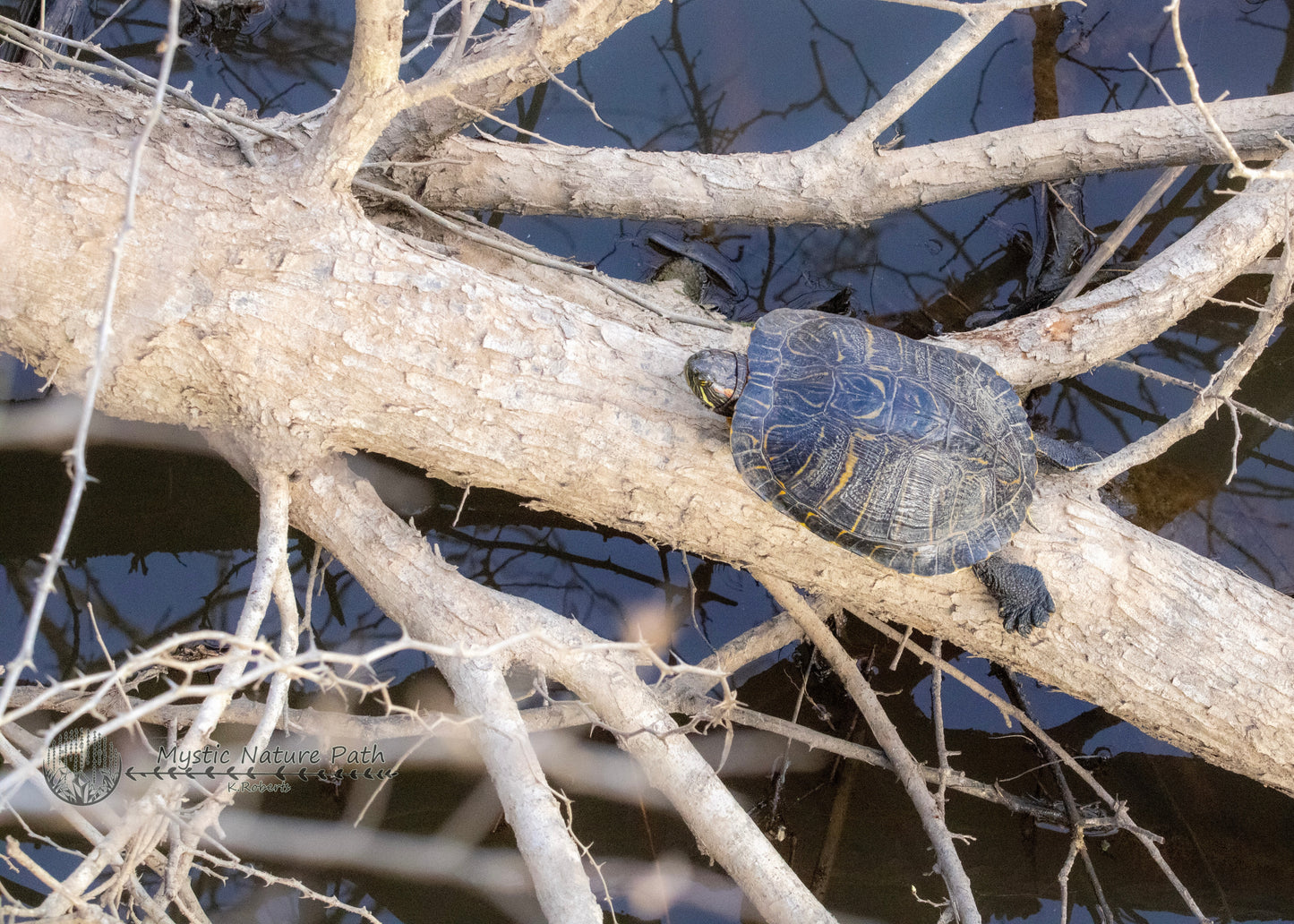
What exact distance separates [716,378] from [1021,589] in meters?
1.08

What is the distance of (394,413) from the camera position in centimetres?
212

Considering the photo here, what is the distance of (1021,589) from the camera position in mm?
2240

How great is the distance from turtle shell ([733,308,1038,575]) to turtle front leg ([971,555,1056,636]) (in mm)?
92

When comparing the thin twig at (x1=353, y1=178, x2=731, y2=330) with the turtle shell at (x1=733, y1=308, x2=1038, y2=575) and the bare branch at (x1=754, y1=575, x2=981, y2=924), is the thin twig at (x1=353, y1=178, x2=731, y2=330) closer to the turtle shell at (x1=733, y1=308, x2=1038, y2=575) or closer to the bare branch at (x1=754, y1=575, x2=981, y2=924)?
the turtle shell at (x1=733, y1=308, x2=1038, y2=575)

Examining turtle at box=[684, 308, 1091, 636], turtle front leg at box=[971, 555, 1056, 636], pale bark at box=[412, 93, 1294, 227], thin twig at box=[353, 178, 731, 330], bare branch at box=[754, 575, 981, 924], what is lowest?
bare branch at box=[754, 575, 981, 924]

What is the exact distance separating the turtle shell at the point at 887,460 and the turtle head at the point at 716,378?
0.04 m

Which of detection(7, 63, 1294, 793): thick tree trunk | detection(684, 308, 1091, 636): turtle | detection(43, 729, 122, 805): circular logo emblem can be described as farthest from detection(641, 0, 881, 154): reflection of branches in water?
detection(43, 729, 122, 805): circular logo emblem

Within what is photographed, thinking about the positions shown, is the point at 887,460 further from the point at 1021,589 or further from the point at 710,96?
the point at 710,96

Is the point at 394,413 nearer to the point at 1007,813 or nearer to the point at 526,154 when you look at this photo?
the point at 526,154

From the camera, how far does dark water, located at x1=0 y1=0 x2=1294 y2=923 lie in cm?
330

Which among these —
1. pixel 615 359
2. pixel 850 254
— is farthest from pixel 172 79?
pixel 850 254

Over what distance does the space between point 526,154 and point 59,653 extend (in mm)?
2862

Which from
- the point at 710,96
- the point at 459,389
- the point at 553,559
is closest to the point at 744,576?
the point at 553,559

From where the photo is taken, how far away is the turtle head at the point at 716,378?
83.2 inches
